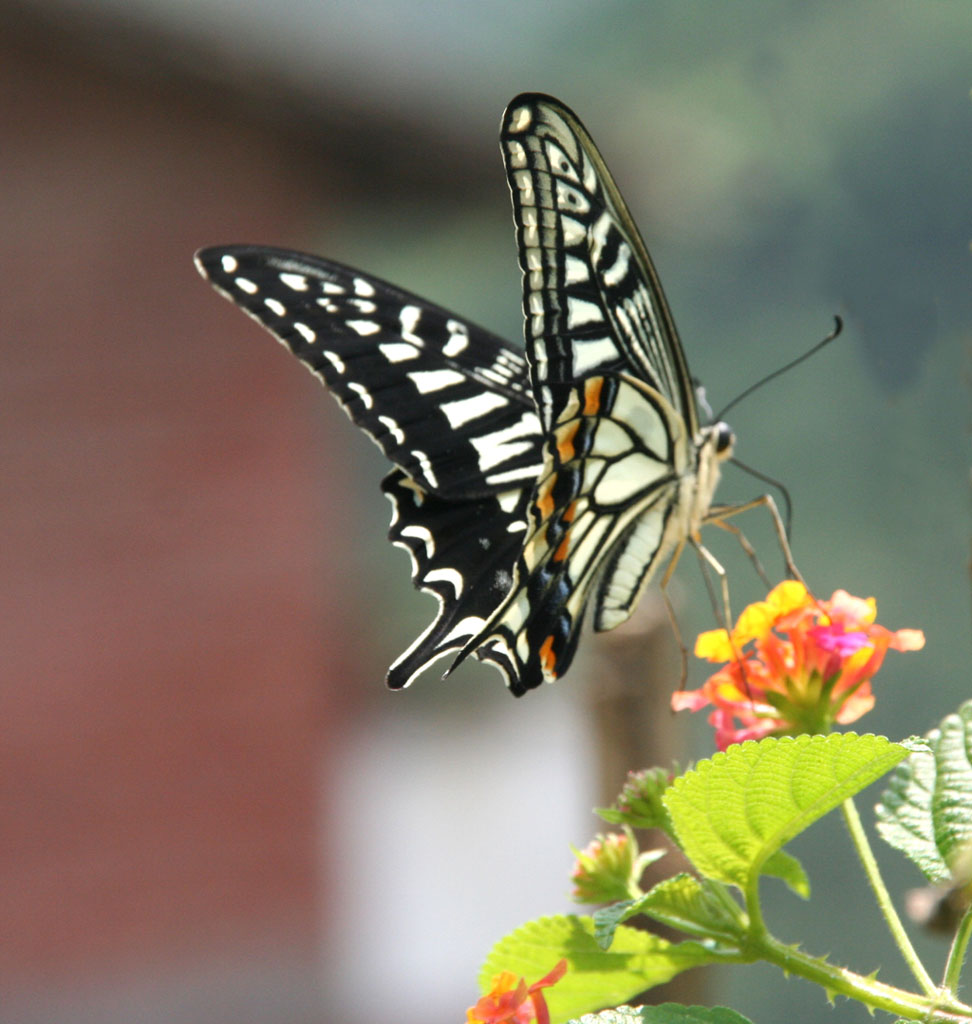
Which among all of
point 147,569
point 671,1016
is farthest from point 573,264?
point 147,569

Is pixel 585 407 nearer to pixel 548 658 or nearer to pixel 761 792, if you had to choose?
pixel 548 658

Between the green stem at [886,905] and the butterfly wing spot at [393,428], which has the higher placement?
the butterfly wing spot at [393,428]

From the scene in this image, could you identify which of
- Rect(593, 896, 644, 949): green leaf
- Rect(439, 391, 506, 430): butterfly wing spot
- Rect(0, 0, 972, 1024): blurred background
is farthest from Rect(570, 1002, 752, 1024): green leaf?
Rect(0, 0, 972, 1024): blurred background

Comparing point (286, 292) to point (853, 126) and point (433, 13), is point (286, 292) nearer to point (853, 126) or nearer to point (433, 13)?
point (853, 126)

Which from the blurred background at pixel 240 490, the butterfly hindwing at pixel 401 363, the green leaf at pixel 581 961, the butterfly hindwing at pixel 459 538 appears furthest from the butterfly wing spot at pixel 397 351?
the blurred background at pixel 240 490

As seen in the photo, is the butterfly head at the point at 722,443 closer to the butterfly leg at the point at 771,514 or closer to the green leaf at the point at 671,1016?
the butterfly leg at the point at 771,514

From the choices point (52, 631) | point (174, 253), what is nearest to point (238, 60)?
point (174, 253)
